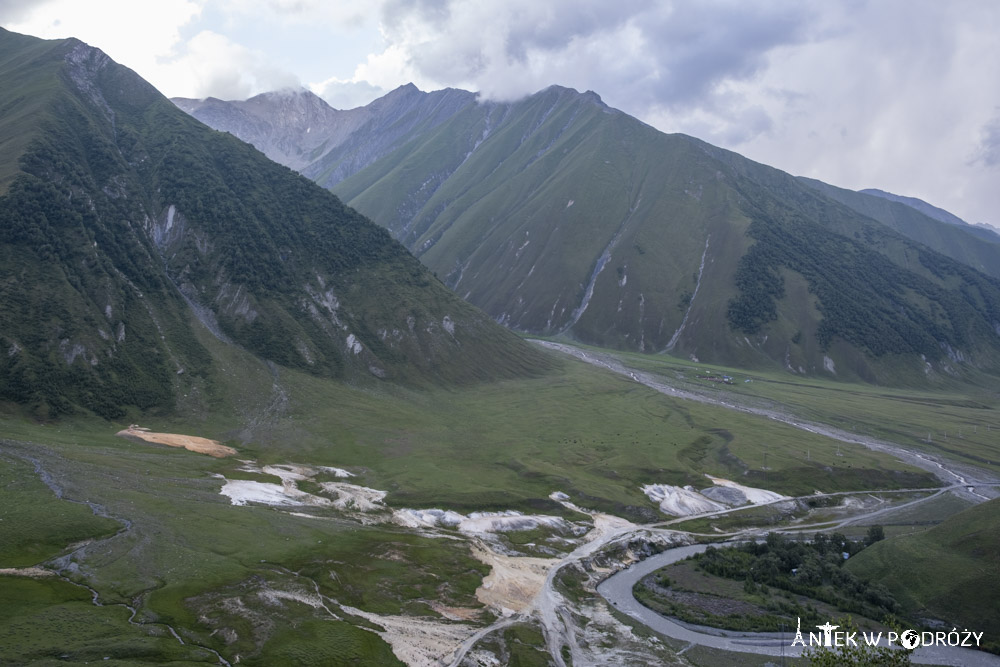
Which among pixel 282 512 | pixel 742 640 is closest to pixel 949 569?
pixel 742 640

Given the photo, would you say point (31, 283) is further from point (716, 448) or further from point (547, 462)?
point (716, 448)

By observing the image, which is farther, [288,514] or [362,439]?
[362,439]

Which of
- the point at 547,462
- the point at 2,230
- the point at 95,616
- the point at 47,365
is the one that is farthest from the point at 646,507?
the point at 2,230

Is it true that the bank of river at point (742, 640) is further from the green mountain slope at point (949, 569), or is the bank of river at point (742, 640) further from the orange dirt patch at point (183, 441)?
the orange dirt patch at point (183, 441)

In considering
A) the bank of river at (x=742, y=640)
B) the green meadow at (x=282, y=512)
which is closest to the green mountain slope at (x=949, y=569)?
the bank of river at (x=742, y=640)

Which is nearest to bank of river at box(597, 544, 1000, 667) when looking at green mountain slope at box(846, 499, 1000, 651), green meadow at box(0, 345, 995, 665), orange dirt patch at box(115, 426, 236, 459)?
green mountain slope at box(846, 499, 1000, 651)
